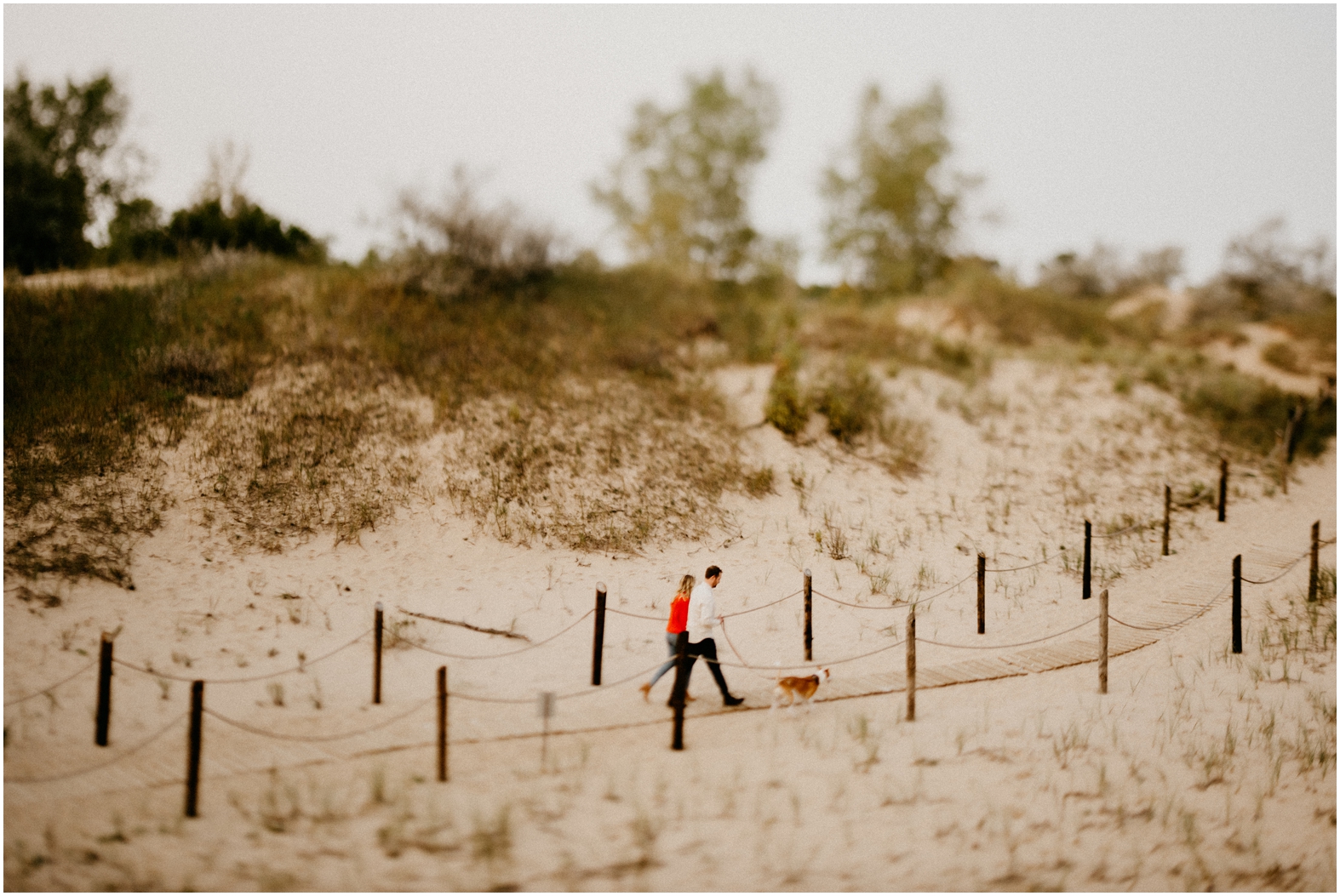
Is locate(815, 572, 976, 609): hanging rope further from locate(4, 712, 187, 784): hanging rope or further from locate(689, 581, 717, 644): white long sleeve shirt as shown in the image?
locate(4, 712, 187, 784): hanging rope

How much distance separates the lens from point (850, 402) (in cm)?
2056

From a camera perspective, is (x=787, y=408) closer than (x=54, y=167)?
Yes

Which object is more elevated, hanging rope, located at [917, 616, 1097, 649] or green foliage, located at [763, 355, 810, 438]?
green foliage, located at [763, 355, 810, 438]

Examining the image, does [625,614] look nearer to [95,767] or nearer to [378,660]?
[378,660]

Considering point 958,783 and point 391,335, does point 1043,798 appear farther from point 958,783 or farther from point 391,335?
point 391,335

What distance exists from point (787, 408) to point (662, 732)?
39.0ft

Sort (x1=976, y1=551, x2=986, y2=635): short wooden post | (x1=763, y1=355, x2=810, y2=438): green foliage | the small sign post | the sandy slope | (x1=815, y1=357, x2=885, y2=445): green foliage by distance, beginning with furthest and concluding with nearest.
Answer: (x1=815, y1=357, x2=885, y2=445): green foliage
(x1=763, y1=355, x2=810, y2=438): green foliage
(x1=976, y1=551, x2=986, y2=635): short wooden post
the small sign post
the sandy slope

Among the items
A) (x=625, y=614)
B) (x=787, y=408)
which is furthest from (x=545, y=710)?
(x=787, y=408)

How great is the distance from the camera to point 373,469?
49.2 feet

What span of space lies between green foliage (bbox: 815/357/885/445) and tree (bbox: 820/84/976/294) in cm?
1943

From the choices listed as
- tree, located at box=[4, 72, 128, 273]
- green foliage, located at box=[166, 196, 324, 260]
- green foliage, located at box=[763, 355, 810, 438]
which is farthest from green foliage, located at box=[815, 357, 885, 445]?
tree, located at box=[4, 72, 128, 273]

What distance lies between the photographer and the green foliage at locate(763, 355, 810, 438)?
19.1 metres

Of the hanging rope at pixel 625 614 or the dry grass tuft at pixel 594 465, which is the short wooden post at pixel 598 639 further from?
the dry grass tuft at pixel 594 465

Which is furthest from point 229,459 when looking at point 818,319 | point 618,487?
point 818,319
